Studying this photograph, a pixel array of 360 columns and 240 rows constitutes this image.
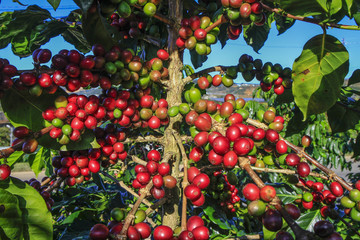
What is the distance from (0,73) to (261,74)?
125 centimetres

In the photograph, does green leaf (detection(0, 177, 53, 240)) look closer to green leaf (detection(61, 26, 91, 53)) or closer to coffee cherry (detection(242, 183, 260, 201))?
coffee cherry (detection(242, 183, 260, 201))

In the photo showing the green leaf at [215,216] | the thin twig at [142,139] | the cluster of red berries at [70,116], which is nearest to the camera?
the cluster of red berries at [70,116]

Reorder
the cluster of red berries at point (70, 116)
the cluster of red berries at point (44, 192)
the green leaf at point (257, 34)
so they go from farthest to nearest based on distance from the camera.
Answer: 1. the green leaf at point (257, 34)
2. the cluster of red berries at point (44, 192)
3. the cluster of red berries at point (70, 116)

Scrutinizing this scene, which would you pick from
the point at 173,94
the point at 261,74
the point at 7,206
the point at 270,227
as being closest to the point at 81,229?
the point at 7,206

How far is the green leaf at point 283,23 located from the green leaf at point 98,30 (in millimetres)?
1359

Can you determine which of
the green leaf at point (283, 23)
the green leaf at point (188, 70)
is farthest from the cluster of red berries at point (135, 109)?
the green leaf at point (283, 23)

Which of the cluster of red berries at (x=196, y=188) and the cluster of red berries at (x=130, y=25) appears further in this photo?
the cluster of red berries at (x=130, y=25)

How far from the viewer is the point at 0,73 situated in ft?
3.10

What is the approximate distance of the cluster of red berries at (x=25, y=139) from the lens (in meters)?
0.95

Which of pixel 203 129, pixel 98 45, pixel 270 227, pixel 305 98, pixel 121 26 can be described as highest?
pixel 121 26

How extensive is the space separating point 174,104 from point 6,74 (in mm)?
775

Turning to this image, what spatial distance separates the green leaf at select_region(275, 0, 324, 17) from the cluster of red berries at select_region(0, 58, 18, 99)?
3.44 feet

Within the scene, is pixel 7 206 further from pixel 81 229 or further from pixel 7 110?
pixel 81 229

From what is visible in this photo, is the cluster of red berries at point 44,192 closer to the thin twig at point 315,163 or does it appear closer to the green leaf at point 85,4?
the green leaf at point 85,4
